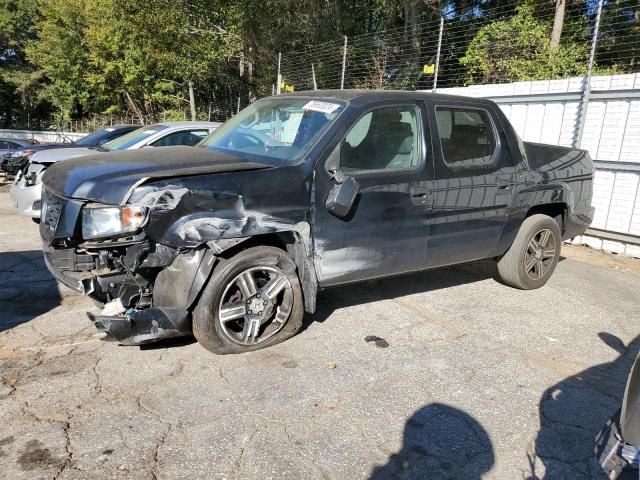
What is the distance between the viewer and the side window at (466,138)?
4.54m

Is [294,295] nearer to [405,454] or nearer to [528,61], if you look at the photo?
[405,454]

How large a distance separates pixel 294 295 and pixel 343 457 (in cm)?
141

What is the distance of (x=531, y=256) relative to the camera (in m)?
5.44

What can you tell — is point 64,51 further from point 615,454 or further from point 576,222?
point 615,454

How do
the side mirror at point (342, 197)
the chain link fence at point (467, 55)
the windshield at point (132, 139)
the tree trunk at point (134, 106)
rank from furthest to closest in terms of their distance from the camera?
the tree trunk at point (134, 106)
the chain link fence at point (467, 55)
the windshield at point (132, 139)
the side mirror at point (342, 197)

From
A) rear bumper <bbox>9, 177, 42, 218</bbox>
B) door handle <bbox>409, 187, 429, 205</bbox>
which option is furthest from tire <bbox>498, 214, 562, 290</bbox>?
rear bumper <bbox>9, 177, 42, 218</bbox>

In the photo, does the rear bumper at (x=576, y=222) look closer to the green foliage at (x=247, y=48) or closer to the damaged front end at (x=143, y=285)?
the damaged front end at (x=143, y=285)

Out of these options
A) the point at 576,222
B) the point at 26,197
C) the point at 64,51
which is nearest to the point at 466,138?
the point at 576,222

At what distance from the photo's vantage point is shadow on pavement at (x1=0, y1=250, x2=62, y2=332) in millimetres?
4309

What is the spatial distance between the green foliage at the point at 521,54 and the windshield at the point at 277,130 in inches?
340

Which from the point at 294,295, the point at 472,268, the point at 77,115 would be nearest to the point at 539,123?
the point at 472,268

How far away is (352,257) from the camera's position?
405cm

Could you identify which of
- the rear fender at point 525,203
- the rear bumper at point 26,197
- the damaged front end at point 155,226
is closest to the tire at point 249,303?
the damaged front end at point 155,226

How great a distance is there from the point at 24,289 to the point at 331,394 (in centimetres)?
334
